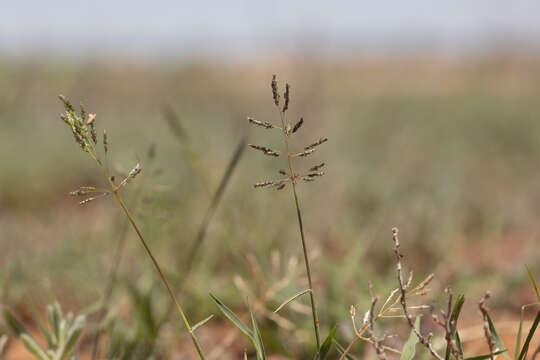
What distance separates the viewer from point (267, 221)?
2.07 meters

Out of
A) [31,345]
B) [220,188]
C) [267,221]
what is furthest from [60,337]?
[267,221]

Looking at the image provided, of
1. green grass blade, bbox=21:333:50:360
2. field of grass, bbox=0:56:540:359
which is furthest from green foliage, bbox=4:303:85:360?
field of grass, bbox=0:56:540:359

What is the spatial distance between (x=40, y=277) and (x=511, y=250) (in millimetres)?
1994

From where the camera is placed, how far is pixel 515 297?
158 cm

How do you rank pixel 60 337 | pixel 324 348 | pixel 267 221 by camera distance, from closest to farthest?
pixel 324 348
pixel 60 337
pixel 267 221

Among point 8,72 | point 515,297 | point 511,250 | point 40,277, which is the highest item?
point 8,72

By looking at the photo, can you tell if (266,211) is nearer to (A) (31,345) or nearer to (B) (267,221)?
(B) (267,221)

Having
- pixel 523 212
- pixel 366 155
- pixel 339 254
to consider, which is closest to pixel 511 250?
pixel 523 212

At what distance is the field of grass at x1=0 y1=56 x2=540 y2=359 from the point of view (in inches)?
51.0

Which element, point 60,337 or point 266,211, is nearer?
point 60,337

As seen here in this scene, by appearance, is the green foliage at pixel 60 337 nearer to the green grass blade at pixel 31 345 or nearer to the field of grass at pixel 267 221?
the green grass blade at pixel 31 345

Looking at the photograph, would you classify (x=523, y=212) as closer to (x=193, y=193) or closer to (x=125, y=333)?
(x=193, y=193)

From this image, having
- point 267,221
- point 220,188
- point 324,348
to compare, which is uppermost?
point 220,188

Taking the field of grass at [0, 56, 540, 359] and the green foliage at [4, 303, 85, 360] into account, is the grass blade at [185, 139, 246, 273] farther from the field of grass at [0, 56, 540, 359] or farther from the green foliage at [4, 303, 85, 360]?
the green foliage at [4, 303, 85, 360]
